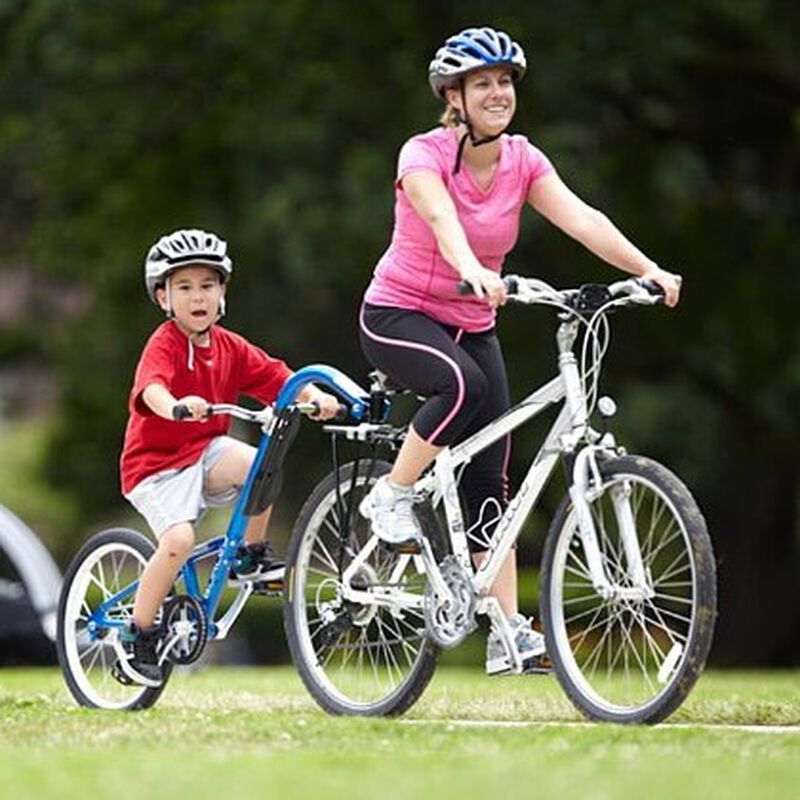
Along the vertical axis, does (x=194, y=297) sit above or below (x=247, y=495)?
above

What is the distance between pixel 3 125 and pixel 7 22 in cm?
149

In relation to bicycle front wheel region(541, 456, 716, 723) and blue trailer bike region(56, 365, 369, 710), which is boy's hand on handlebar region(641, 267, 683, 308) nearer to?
bicycle front wheel region(541, 456, 716, 723)

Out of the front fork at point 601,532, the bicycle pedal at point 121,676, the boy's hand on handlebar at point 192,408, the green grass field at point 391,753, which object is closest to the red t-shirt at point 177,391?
the boy's hand on handlebar at point 192,408

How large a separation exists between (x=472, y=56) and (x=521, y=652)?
5.80 feet

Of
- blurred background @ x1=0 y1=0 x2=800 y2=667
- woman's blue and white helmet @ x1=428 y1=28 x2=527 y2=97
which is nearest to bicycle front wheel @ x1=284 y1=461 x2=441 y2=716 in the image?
woman's blue and white helmet @ x1=428 y1=28 x2=527 y2=97

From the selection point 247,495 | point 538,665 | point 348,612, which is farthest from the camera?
point 247,495

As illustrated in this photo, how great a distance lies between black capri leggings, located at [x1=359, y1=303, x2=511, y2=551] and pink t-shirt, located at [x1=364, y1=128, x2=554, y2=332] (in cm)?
6

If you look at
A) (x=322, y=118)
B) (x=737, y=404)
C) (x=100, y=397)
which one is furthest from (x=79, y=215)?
(x=737, y=404)

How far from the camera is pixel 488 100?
7637 millimetres

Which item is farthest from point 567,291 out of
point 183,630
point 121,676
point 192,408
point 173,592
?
point 121,676

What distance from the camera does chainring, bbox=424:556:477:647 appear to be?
7.65m

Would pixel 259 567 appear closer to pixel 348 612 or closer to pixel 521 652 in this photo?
pixel 348 612

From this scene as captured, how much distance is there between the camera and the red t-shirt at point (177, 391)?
829 centimetres

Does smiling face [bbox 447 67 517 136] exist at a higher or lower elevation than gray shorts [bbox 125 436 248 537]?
higher
